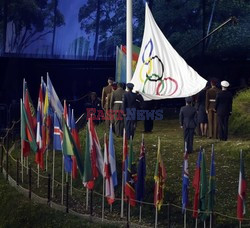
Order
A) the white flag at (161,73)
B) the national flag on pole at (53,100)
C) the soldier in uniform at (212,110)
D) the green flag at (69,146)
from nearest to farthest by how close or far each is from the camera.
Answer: the green flag at (69,146) < the national flag on pole at (53,100) < the white flag at (161,73) < the soldier in uniform at (212,110)

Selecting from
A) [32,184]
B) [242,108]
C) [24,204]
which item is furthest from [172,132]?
[24,204]

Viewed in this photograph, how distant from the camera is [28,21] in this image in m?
25.5

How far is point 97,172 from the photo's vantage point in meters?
16.0

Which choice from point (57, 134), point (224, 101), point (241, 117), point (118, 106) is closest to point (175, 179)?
point (57, 134)

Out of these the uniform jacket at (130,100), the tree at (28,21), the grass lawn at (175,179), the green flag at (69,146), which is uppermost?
the tree at (28,21)

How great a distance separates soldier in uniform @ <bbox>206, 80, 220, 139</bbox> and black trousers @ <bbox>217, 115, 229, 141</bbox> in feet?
1.93

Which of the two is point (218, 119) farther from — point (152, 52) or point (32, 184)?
point (32, 184)

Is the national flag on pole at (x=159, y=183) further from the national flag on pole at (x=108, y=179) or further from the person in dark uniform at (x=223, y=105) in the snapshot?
the person in dark uniform at (x=223, y=105)

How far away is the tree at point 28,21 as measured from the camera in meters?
25.1

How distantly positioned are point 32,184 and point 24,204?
1769 mm

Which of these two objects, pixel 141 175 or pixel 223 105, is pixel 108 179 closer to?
pixel 141 175

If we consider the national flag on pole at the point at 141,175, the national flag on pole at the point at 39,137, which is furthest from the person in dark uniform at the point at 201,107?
the national flag on pole at the point at 141,175

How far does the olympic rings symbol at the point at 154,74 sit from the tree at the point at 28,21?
21.1 ft

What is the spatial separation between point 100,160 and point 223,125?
4774mm
